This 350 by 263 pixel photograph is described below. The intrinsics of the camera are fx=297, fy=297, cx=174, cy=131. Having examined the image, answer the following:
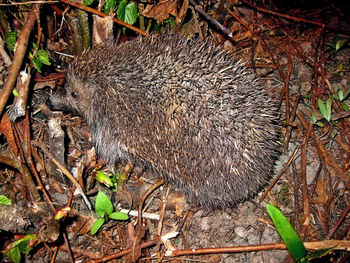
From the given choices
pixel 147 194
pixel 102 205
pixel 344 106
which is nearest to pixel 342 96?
pixel 344 106

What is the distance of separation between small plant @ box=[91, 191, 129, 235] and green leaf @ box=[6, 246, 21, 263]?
813 millimetres

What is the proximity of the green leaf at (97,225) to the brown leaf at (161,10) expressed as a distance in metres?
2.95

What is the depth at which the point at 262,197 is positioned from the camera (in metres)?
4.12

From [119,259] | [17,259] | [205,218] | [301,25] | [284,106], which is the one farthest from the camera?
[301,25]

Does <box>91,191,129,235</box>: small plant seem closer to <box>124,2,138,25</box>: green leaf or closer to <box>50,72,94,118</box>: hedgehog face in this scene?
<box>50,72,94,118</box>: hedgehog face

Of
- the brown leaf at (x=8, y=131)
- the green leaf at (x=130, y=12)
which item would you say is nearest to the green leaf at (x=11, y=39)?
the brown leaf at (x=8, y=131)

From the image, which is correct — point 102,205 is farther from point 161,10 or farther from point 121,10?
point 161,10

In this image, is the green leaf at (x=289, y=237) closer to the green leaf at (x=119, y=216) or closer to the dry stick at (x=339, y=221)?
the dry stick at (x=339, y=221)

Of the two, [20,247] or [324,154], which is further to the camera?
[324,154]

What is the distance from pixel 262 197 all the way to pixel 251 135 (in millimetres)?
1205

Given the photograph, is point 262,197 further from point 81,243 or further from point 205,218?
point 81,243

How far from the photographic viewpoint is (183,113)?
11.0 feet

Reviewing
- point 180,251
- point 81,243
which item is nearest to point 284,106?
point 180,251

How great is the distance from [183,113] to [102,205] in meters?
1.50
